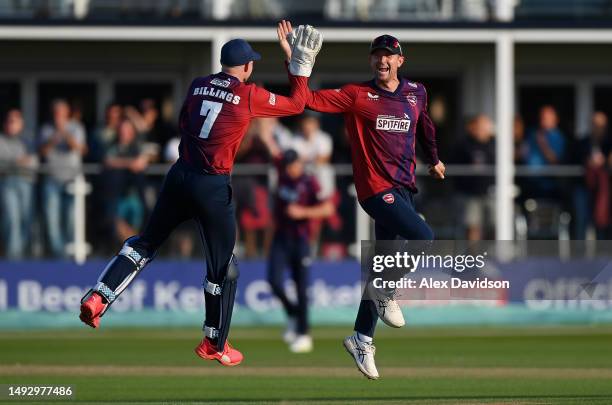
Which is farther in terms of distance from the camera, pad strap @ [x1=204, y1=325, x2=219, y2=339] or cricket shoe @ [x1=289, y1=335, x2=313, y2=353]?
cricket shoe @ [x1=289, y1=335, x2=313, y2=353]

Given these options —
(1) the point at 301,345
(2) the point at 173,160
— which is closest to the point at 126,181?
(2) the point at 173,160

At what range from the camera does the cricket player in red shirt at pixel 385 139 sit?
1279cm

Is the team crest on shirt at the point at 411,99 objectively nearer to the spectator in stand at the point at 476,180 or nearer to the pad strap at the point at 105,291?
the pad strap at the point at 105,291

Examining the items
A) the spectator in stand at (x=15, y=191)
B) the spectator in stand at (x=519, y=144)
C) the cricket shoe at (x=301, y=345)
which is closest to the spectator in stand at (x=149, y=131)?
the spectator in stand at (x=15, y=191)

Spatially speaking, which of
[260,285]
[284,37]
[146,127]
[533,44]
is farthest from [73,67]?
[284,37]

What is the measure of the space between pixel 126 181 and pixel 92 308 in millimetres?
9741

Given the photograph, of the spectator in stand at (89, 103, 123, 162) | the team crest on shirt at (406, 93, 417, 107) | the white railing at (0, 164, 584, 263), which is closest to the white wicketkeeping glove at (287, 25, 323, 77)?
the team crest on shirt at (406, 93, 417, 107)

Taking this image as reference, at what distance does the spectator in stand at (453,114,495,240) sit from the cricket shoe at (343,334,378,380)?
9592 mm

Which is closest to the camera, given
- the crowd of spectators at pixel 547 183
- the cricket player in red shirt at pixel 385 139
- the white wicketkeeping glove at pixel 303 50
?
the white wicketkeeping glove at pixel 303 50

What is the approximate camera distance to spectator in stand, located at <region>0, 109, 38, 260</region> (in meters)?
21.8

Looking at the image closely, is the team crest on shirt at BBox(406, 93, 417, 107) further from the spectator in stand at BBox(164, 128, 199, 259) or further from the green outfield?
the spectator in stand at BBox(164, 128, 199, 259)

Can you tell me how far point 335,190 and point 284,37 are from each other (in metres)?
10.2

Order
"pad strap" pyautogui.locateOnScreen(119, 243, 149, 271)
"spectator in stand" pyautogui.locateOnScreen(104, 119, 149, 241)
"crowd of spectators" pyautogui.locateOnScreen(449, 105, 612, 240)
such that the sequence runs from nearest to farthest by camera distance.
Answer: "pad strap" pyautogui.locateOnScreen(119, 243, 149, 271) < "spectator in stand" pyautogui.locateOnScreen(104, 119, 149, 241) < "crowd of spectators" pyautogui.locateOnScreen(449, 105, 612, 240)

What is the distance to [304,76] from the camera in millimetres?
Answer: 12523
